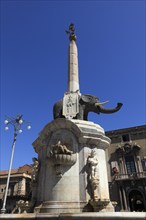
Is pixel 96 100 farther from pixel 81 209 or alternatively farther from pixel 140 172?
pixel 140 172

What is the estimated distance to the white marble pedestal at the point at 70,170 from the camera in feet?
17.2

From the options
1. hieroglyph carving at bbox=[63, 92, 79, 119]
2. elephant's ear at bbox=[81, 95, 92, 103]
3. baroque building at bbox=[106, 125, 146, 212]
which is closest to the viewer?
hieroglyph carving at bbox=[63, 92, 79, 119]

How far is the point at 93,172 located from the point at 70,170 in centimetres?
78

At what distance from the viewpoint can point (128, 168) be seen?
29531 millimetres

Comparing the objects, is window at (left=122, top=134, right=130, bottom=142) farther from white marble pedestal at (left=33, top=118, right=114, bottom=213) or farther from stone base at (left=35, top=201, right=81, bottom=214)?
stone base at (left=35, top=201, right=81, bottom=214)

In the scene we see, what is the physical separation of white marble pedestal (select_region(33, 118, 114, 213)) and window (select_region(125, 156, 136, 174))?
1002 inches

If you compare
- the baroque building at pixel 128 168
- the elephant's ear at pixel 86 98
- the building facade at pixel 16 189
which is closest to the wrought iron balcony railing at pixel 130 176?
the baroque building at pixel 128 168

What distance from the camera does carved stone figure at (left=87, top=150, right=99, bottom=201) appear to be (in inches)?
209

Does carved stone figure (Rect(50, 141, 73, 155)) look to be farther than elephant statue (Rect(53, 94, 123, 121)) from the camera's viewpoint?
No

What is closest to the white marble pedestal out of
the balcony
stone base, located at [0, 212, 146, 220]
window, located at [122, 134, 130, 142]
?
stone base, located at [0, 212, 146, 220]

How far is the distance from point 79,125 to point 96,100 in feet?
6.08

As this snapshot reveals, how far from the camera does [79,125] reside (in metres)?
6.55

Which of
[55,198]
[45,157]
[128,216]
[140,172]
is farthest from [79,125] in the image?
[140,172]

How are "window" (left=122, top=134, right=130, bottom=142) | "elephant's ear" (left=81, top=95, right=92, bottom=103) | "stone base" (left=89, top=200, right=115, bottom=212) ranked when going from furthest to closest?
"window" (left=122, top=134, right=130, bottom=142) → "elephant's ear" (left=81, top=95, right=92, bottom=103) → "stone base" (left=89, top=200, right=115, bottom=212)
